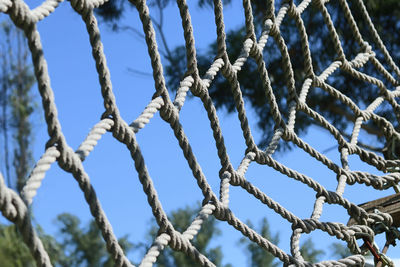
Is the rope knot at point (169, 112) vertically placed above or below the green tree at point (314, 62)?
below

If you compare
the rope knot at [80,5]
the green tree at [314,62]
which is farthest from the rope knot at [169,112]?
the green tree at [314,62]

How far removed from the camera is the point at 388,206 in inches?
36.4

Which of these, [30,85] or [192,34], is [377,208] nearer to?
[192,34]

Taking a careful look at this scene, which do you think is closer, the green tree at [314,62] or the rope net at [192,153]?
the rope net at [192,153]

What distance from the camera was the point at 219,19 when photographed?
77 centimetres

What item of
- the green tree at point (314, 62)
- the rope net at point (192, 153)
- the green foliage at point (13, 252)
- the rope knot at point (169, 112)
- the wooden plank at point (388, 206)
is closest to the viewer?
the rope net at point (192, 153)

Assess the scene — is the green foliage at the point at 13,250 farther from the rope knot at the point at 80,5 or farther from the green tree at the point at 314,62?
the rope knot at the point at 80,5

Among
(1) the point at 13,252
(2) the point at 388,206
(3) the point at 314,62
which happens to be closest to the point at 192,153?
(2) the point at 388,206

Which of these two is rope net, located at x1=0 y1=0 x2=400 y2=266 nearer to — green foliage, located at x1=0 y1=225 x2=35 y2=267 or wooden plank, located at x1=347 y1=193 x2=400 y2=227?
wooden plank, located at x1=347 y1=193 x2=400 y2=227

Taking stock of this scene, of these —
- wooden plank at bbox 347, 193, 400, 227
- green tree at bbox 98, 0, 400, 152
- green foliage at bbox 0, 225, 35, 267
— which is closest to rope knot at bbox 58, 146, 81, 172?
wooden plank at bbox 347, 193, 400, 227

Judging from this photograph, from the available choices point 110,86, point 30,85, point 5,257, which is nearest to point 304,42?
point 110,86

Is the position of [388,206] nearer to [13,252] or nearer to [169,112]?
[169,112]

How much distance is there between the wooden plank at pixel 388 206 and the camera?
91 centimetres

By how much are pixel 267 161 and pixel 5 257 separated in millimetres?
3262
